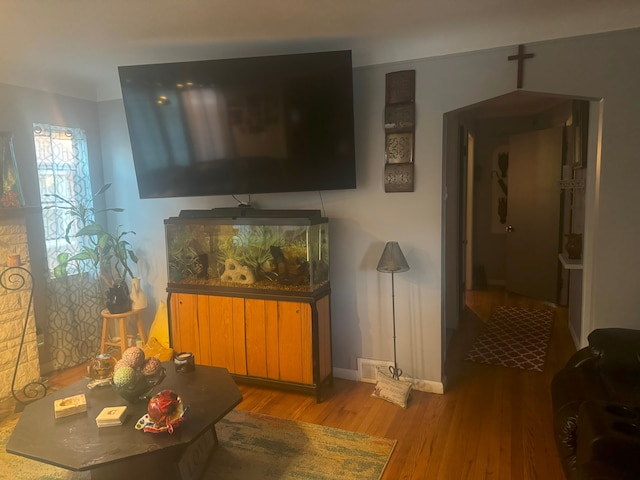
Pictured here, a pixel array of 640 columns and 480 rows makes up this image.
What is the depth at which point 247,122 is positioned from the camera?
3248 mm

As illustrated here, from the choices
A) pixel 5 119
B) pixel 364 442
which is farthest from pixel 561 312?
pixel 5 119

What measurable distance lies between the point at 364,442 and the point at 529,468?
91 centimetres

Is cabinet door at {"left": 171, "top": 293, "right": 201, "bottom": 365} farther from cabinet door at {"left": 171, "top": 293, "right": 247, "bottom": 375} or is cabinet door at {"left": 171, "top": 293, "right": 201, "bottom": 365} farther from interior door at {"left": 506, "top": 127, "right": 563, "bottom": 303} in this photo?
interior door at {"left": 506, "top": 127, "right": 563, "bottom": 303}

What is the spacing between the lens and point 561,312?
5.27 m

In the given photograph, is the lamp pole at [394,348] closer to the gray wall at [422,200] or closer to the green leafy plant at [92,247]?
the gray wall at [422,200]

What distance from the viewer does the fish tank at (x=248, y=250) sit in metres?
3.24

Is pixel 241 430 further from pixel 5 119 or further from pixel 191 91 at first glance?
pixel 5 119

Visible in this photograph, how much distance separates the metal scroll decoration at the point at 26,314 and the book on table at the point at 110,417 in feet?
5.27

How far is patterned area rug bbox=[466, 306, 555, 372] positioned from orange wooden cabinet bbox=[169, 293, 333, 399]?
62.4 inches

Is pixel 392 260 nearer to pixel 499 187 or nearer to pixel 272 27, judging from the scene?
pixel 272 27

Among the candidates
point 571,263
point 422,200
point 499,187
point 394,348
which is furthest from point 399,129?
point 499,187

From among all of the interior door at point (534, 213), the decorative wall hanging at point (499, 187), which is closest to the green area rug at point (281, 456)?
the interior door at point (534, 213)

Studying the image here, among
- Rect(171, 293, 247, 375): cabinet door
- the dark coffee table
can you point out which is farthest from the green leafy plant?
the dark coffee table

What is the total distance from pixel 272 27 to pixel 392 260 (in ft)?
5.70
